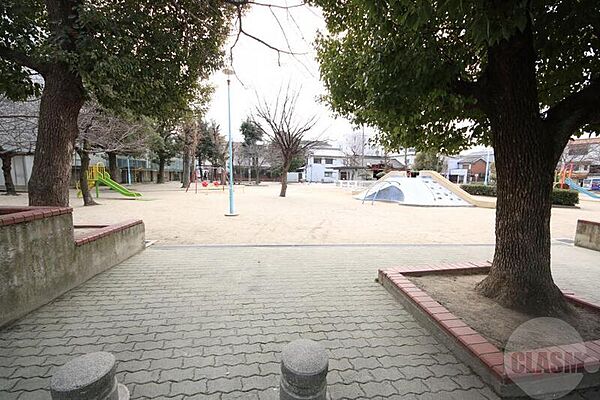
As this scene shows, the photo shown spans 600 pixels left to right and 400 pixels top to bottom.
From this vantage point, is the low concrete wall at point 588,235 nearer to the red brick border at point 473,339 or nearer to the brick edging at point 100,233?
the red brick border at point 473,339

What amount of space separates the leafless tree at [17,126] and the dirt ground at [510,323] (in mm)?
14452

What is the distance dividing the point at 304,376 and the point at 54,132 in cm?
479

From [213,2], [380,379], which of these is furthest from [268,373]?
[213,2]

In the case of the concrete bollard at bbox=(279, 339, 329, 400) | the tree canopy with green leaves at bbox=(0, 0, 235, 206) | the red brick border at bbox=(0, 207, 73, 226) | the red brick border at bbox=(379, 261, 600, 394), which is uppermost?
the tree canopy with green leaves at bbox=(0, 0, 235, 206)

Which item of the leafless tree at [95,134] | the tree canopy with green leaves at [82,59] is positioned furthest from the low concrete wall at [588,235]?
the leafless tree at [95,134]

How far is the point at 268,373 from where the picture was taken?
2193 mm

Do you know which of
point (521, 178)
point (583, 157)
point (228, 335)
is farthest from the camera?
point (583, 157)

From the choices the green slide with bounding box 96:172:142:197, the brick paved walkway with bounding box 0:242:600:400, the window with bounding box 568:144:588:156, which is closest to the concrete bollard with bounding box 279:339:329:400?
the brick paved walkway with bounding box 0:242:600:400

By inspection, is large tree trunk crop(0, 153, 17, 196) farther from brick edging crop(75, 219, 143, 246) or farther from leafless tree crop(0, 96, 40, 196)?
brick edging crop(75, 219, 143, 246)

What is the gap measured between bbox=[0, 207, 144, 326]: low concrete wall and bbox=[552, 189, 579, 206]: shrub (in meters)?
22.2

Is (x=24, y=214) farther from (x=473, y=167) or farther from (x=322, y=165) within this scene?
(x=473, y=167)

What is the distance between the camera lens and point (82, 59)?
3715mm

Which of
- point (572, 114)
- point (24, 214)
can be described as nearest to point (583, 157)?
point (572, 114)

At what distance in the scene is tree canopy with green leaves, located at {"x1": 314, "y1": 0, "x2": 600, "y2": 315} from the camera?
272 centimetres
